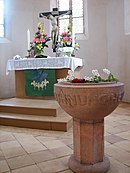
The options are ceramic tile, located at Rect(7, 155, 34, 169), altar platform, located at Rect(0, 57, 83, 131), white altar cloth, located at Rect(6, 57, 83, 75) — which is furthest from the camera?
white altar cloth, located at Rect(6, 57, 83, 75)

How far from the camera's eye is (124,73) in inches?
223

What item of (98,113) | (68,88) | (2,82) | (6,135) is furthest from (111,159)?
(2,82)

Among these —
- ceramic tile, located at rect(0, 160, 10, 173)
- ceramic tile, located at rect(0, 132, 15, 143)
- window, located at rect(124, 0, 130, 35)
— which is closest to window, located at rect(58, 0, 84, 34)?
window, located at rect(124, 0, 130, 35)

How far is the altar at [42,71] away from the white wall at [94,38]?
1766mm

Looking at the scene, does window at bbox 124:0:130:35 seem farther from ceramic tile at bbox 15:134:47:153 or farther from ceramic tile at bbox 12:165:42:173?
ceramic tile at bbox 12:165:42:173

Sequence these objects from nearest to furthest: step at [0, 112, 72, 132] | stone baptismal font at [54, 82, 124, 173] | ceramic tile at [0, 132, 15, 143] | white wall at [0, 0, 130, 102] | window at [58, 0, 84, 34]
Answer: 1. stone baptismal font at [54, 82, 124, 173]
2. ceramic tile at [0, 132, 15, 143]
3. step at [0, 112, 72, 132]
4. white wall at [0, 0, 130, 102]
5. window at [58, 0, 84, 34]

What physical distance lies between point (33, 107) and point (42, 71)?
2.71 feet

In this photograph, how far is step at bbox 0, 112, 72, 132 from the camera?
3277mm

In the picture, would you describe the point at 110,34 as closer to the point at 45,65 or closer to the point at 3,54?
the point at 45,65

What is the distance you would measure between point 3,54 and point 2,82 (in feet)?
2.54

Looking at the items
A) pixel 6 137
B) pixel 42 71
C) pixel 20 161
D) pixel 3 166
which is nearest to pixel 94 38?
pixel 42 71

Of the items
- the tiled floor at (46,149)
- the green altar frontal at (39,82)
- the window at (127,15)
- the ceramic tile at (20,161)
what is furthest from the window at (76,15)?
the ceramic tile at (20,161)

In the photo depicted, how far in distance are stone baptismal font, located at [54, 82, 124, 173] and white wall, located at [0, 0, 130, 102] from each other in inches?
151

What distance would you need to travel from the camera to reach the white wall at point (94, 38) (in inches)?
224
